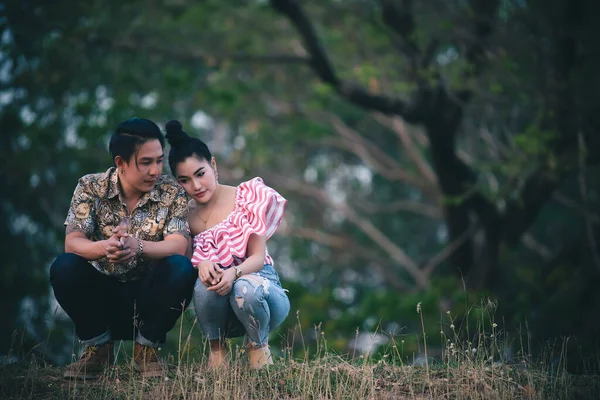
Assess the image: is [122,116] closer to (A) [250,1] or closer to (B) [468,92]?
(A) [250,1]

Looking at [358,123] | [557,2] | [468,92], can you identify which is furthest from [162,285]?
[358,123]

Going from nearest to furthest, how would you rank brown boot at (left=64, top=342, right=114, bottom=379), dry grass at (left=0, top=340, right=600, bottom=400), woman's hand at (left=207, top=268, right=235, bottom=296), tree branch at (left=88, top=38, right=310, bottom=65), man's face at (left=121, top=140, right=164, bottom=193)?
dry grass at (left=0, top=340, right=600, bottom=400), woman's hand at (left=207, top=268, right=235, bottom=296), brown boot at (left=64, top=342, right=114, bottom=379), man's face at (left=121, top=140, right=164, bottom=193), tree branch at (left=88, top=38, right=310, bottom=65)

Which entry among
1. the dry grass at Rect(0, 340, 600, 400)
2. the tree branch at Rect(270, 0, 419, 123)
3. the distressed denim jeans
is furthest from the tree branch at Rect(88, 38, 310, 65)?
the dry grass at Rect(0, 340, 600, 400)

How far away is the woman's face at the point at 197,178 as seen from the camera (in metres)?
5.34

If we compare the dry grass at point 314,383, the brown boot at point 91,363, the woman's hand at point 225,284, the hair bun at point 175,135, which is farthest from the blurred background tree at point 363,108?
the woman's hand at point 225,284

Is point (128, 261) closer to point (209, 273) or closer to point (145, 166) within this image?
point (209, 273)

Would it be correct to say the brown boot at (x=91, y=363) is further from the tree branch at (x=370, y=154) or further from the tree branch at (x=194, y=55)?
the tree branch at (x=370, y=154)

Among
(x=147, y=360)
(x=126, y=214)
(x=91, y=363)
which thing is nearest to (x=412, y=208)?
(x=126, y=214)

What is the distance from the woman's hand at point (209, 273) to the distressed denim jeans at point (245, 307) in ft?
0.25

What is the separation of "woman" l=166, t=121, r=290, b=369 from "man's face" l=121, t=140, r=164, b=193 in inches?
4.6

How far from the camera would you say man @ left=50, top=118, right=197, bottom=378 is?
5.15 meters

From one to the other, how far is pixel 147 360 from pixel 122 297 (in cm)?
40

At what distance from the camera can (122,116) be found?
48.6 feet

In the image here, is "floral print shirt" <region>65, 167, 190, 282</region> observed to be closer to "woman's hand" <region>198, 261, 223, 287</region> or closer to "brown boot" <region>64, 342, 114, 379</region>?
"woman's hand" <region>198, 261, 223, 287</region>
